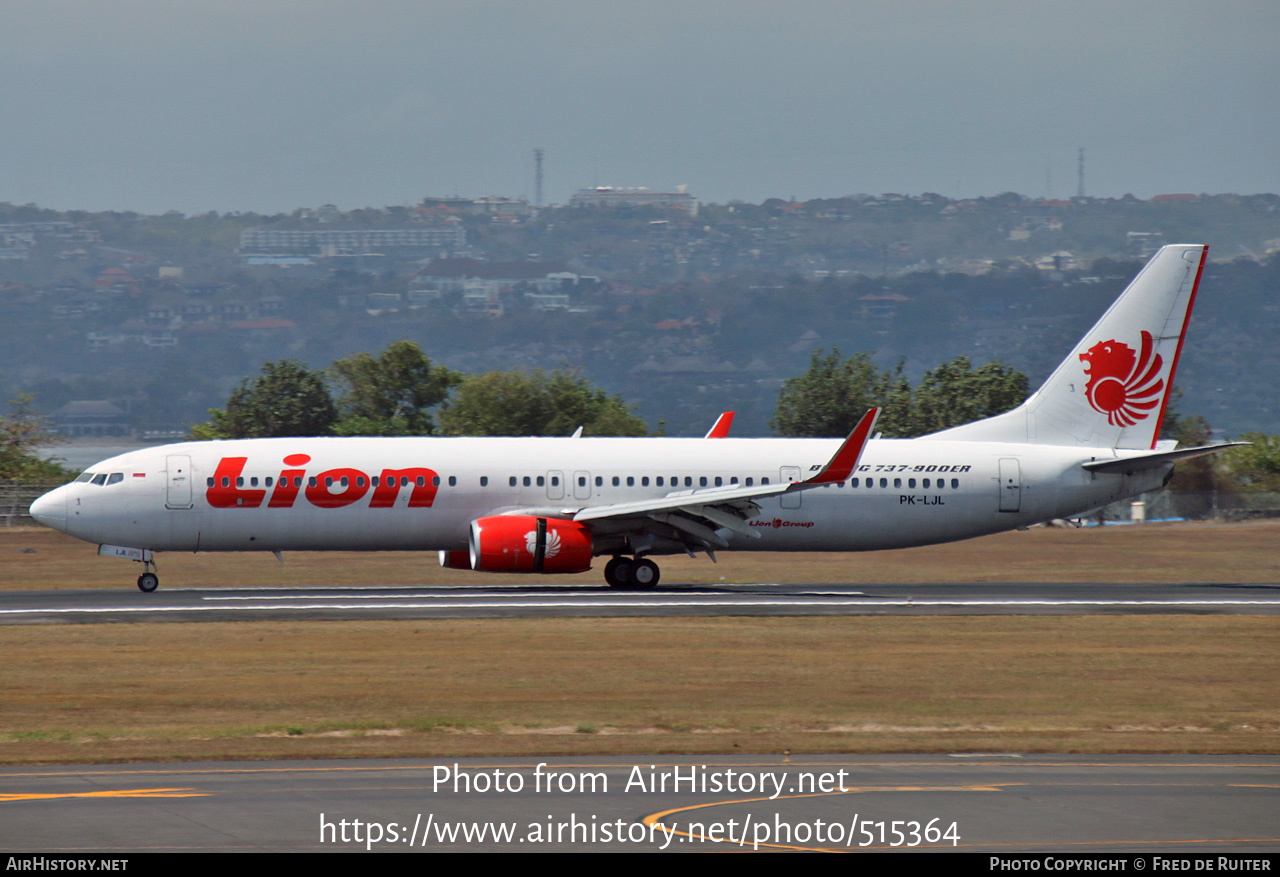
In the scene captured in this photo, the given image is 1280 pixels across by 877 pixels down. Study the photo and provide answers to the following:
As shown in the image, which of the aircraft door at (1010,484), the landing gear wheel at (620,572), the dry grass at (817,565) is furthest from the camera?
the dry grass at (817,565)

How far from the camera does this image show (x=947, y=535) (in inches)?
1681

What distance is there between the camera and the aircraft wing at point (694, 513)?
38.6 meters

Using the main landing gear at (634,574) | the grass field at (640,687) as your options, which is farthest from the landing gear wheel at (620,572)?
the grass field at (640,687)

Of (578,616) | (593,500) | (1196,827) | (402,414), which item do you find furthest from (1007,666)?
(402,414)

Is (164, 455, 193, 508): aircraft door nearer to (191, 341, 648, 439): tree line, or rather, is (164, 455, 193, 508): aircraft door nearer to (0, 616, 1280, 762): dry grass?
(0, 616, 1280, 762): dry grass

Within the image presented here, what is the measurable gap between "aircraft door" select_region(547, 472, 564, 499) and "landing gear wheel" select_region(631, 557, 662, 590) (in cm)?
292

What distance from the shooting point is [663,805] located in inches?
579

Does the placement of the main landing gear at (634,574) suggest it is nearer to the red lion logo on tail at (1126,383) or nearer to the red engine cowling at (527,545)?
the red engine cowling at (527,545)

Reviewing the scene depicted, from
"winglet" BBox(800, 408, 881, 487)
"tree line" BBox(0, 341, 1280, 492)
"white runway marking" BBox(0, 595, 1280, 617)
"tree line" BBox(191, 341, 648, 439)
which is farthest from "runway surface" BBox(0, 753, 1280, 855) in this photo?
"tree line" BBox(191, 341, 648, 439)

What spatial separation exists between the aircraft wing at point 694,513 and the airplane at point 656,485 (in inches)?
2.5

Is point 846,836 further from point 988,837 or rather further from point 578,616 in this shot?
point 578,616

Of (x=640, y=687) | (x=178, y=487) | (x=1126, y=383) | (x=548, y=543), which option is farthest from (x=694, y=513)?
(x=640, y=687)

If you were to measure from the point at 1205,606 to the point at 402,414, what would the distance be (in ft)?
233

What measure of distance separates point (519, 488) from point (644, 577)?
4.27 metres
